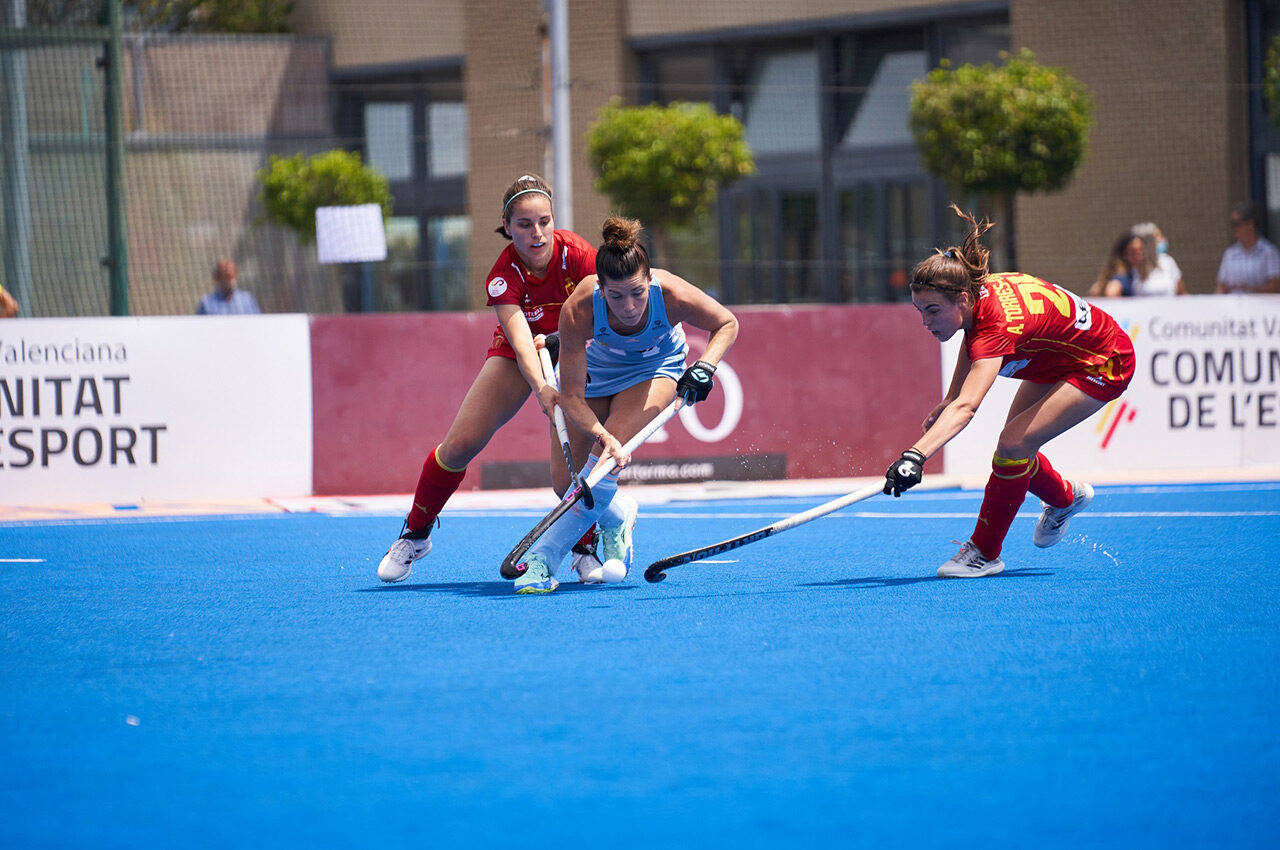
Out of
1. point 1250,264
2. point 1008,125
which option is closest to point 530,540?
point 1250,264

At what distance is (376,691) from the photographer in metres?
4.30

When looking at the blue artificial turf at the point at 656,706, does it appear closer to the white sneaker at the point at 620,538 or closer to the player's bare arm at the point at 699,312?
the white sneaker at the point at 620,538


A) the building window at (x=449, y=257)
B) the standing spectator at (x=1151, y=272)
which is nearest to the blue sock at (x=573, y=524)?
the standing spectator at (x=1151, y=272)

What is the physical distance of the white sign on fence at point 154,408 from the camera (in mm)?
10297

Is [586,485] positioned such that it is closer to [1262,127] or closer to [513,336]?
[513,336]

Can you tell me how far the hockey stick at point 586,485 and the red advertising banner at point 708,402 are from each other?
4.71 m

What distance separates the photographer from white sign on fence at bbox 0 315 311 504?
10297 mm

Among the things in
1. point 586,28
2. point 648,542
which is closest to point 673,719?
point 648,542

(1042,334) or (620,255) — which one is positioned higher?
(620,255)

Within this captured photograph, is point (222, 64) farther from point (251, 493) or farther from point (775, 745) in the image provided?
point (775, 745)

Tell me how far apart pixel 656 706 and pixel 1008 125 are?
14.9m

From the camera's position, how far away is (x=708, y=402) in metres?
11.1

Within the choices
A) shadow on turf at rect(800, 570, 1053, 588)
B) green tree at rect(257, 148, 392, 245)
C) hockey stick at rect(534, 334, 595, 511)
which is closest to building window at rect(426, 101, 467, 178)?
green tree at rect(257, 148, 392, 245)

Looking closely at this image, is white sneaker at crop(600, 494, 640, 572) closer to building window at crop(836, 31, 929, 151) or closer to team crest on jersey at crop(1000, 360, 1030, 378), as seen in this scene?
team crest on jersey at crop(1000, 360, 1030, 378)
